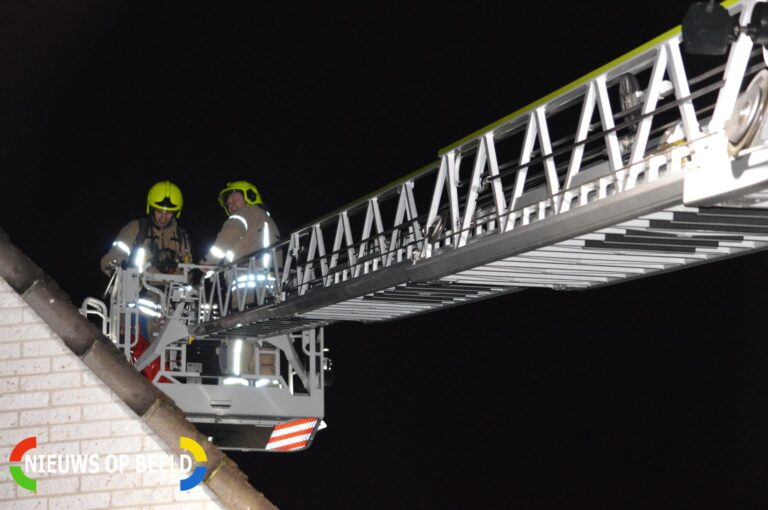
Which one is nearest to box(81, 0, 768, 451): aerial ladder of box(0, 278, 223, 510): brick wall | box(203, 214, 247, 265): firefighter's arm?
box(203, 214, 247, 265): firefighter's arm

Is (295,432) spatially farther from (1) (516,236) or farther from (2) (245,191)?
(1) (516,236)

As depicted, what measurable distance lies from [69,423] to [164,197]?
6.09 meters

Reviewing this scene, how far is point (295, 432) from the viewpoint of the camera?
10.3 meters

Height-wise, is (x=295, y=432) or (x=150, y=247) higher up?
(x=150, y=247)

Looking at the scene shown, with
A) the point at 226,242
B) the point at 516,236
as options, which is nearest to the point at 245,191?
the point at 226,242

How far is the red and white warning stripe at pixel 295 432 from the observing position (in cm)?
1027

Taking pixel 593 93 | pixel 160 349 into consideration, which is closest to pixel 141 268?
pixel 160 349

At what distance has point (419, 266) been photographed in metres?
6.68

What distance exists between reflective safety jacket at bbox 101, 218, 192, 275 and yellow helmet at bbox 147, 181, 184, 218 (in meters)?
0.17

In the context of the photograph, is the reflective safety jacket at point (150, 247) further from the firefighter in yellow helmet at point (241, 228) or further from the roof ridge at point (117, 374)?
the roof ridge at point (117, 374)

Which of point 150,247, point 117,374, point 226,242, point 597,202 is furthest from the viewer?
point 150,247

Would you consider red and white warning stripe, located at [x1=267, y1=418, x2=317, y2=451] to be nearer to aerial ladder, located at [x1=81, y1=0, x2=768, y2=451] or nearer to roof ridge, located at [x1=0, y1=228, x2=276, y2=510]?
aerial ladder, located at [x1=81, y1=0, x2=768, y2=451]

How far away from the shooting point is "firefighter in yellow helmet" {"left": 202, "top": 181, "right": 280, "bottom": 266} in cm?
990

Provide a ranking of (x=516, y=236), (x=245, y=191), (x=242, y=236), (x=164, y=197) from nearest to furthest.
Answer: (x=516, y=236)
(x=242, y=236)
(x=245, y=191)
(x=164, y=197)
